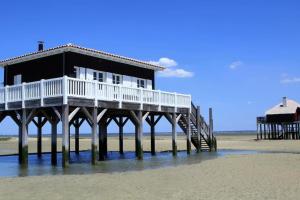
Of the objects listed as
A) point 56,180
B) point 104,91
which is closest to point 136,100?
point 104,91

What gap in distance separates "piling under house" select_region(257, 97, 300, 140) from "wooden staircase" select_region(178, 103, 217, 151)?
28.9 metres

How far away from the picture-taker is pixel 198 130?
31.5 m

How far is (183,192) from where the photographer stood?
39.8ft

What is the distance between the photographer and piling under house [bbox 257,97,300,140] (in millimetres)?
59500

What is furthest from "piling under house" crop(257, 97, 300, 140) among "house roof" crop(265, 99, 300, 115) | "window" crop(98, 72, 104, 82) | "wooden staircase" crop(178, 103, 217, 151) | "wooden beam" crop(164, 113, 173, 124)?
"window" crop(98, 72, 104, 82)

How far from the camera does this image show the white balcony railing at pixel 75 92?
2064 cm

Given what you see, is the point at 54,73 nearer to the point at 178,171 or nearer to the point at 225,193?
the point at 178,171

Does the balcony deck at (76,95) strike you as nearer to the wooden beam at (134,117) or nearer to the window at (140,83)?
the wooden beam at (134,117)

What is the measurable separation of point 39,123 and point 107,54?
8.30m

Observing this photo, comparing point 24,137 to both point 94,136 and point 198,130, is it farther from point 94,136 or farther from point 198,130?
point 198,130

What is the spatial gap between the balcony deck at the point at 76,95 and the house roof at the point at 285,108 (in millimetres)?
37512

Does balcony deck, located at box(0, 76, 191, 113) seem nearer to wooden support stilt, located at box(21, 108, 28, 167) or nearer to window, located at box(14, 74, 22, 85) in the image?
wooden support stilt, located at box(21, 108, 28, 167)

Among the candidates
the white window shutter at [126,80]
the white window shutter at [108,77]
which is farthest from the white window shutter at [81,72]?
the white window shutter at [126,80]

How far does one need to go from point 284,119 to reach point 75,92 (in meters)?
45.3
